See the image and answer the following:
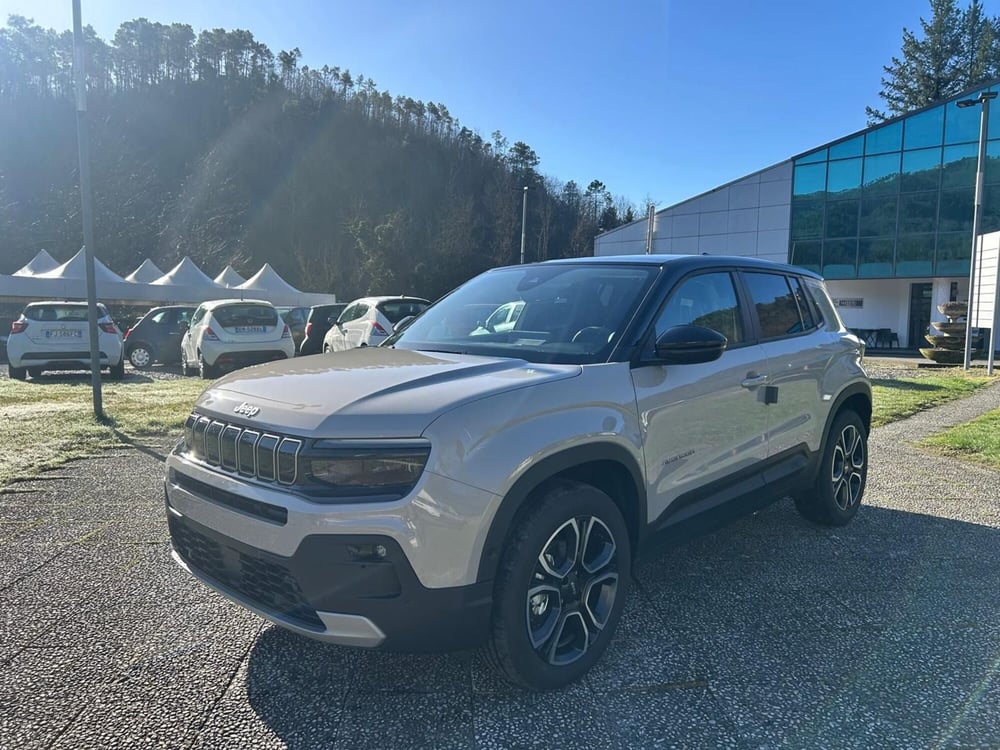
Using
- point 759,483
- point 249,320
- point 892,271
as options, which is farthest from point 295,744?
point 892,271

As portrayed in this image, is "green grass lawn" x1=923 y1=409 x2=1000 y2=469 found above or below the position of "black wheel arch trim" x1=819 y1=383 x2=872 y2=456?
below

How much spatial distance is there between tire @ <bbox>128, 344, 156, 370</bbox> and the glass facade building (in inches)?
1034

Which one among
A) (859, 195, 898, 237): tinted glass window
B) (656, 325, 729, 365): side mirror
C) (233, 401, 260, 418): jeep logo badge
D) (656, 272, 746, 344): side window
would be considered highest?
(859, 195, 898, 237): tinted glass window

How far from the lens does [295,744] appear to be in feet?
7.56

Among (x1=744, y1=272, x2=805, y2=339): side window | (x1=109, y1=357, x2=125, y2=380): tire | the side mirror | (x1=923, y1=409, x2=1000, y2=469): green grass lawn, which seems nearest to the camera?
the side mirror

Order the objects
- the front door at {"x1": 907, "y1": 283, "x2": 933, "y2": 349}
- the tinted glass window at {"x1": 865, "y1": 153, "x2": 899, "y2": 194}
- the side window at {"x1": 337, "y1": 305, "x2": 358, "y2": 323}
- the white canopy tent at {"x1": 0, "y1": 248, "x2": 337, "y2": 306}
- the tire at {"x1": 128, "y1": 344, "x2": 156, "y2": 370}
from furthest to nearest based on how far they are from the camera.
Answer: the front door at {"x1": 907, "y1": 283, "x2": 933, "y2": 349} < the tinted glass window at {"x1": 865, "y1": 153, "x2": 899, "y2": 194} < the white canopy tent at {"x1": 0, "y1": 248, "x2": 337, "y2": 306} < the tire at {"x1": 128, "y1": 344, "x2": 156, "y2": 370} < the side window at {"x1": 337, "y1": 305, "x2": 358, "y2": 323}

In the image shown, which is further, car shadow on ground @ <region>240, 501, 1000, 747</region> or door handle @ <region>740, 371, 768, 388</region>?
door handle @ <region>740, 371, 768, 388</region>

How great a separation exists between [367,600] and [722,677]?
1528 mm

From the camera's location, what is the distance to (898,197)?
91.4 feet

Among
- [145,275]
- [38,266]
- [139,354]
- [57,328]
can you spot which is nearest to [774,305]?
[57,328]

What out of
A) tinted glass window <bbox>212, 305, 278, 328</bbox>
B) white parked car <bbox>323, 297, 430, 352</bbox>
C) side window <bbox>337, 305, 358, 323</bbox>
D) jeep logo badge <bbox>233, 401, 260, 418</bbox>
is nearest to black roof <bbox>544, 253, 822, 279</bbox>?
jeep logo badge <bbox>233, 401, 260, 418</bbox>

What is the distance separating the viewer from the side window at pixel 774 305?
4.02 metres

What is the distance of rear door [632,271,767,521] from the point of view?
3018 mm

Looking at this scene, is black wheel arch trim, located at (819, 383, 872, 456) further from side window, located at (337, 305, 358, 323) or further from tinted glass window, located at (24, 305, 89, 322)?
tinted glass window, located at (24, 305, 89, 322)
